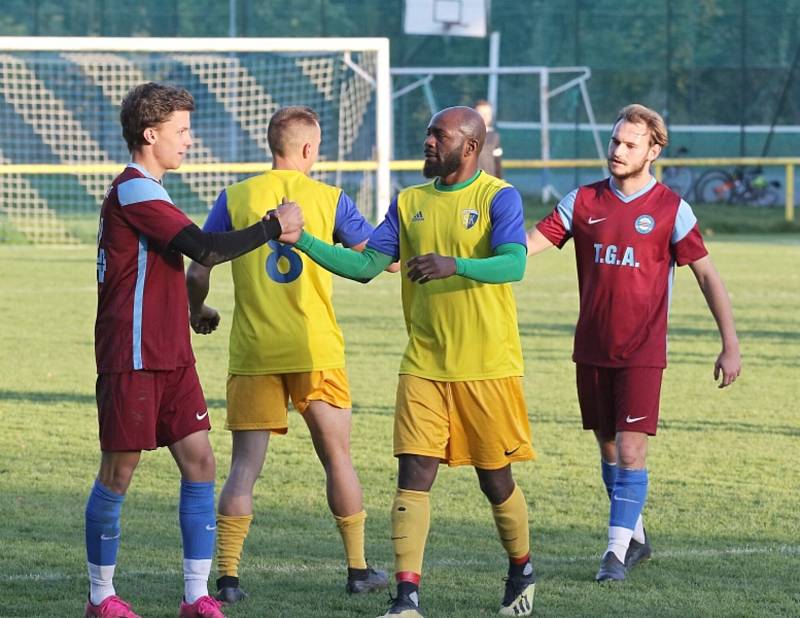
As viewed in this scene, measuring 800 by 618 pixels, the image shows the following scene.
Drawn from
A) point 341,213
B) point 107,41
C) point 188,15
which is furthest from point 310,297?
point 188,15

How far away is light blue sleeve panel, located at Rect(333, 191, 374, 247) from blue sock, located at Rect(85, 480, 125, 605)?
1298mm

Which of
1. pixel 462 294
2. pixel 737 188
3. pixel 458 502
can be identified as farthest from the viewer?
pixel 737 188

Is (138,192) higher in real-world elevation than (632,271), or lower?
higher

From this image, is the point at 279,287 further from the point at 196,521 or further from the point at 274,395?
the point at 196,521

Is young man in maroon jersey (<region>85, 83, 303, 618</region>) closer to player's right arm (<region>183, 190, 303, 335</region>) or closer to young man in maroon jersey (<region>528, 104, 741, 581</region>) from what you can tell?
player's right arm (<region>183, 190, 303, 335</region>)

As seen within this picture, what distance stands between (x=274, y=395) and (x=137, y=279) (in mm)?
855

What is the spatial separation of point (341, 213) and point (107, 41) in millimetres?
14231

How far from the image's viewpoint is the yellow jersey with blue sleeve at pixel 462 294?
5.29m

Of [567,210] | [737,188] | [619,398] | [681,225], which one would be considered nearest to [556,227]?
[567,210]

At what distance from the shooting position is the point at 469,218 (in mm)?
5293

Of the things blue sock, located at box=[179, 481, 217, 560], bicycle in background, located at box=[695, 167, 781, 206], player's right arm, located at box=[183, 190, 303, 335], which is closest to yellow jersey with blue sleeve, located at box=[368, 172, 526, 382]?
player's right arm, located at box=[183, 190, 303, 335]

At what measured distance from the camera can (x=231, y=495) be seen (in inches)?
225

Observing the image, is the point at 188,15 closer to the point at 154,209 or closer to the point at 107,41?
the point at 107,41

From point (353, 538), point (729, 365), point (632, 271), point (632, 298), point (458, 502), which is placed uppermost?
point (632, 271)
